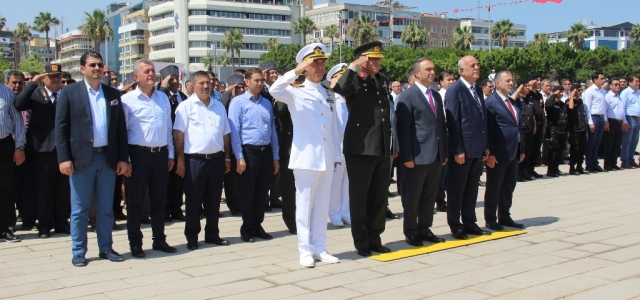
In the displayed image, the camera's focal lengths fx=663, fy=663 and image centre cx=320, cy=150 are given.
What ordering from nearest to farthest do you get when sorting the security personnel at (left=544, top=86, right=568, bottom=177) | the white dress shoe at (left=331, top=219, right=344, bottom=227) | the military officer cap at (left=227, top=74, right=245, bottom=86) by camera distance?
the white dress shoe at (left=331, top=219, right=344, bottom=227) < the military officer cap at (left=227, top=74, right=245, bottom=86) < the security personnel at (left=544, top=86, right=568, bottom=177)

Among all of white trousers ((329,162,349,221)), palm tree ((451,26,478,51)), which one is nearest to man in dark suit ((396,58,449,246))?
white trousers ((329,162,349,221))

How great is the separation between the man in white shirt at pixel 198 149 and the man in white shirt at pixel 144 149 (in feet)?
0.79

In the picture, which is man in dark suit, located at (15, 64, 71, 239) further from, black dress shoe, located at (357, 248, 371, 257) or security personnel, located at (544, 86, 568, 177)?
security personnel, located at (544, 86, 568, 177)

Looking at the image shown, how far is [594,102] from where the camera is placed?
48.3 feet

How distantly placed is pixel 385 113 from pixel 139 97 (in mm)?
2608

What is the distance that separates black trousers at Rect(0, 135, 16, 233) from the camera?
7887 mm

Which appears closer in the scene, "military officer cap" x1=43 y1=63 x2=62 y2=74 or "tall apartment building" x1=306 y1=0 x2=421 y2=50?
"military officer cap" x1=43 y1=63 x2=62 y2=74

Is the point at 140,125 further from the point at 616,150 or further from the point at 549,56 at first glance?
the point at 549,56

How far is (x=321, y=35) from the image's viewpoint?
395 feet

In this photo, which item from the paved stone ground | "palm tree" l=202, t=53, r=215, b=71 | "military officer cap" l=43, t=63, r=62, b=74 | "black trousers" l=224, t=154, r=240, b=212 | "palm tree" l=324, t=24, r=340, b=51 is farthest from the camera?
"palm tree" l=324, t=24, r=340, b=51

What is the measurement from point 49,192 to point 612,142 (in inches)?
477

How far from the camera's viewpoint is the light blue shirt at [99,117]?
663cm

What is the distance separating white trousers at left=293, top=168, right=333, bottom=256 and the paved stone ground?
26cm

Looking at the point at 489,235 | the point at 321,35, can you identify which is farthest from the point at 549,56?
the point at 489,235
